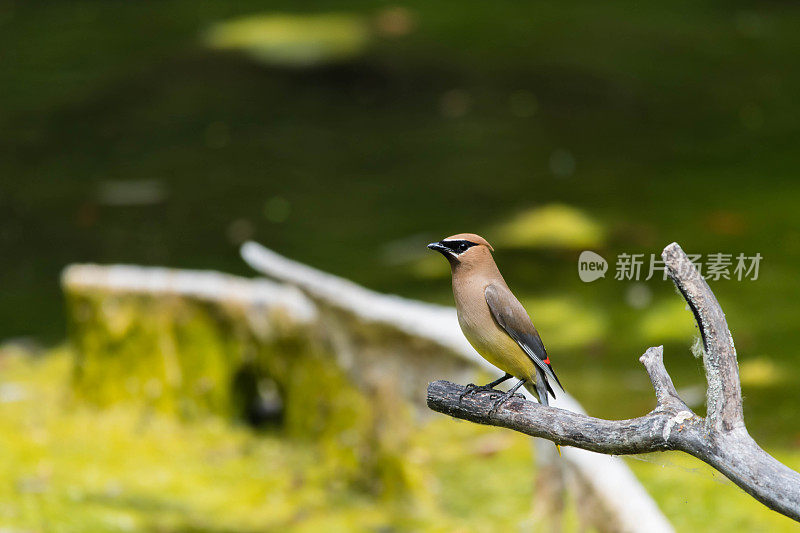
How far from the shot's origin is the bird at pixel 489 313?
969mm

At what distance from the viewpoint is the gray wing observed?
3.30 feet

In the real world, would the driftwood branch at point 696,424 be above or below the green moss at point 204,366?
above

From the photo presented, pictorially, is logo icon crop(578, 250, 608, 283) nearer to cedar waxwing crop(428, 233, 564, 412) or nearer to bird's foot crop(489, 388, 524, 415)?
cedar waxwing crop(428, 233, 564, 412)

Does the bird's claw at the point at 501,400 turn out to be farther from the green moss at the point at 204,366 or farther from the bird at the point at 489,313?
the green moss at the point at 204,366

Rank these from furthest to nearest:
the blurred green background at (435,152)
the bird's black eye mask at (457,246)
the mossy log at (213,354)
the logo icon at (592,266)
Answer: the blurred green background at (435,152) < the mossy log at (213,354) < the bird's black eye mask at (457,246) < the logo icon at (592,266)

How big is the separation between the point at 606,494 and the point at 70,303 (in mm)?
2255

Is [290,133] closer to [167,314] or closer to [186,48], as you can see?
[186,48]

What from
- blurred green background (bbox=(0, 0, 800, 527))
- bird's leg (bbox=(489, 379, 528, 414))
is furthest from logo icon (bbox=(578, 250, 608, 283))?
blurred green background (bbox=(0, 0, 800, 527))

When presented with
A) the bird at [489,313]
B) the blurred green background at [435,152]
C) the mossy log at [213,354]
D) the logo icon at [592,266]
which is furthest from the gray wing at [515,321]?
the blurred green background at [435,152]

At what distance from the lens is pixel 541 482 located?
2.57 m

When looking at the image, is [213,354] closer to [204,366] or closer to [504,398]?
[204,366]

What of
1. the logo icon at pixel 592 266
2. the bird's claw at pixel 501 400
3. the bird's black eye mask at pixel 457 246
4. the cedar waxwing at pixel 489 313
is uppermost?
the logo icon at pixel 592 266

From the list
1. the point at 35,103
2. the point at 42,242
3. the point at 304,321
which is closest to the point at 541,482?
the point at 304,321

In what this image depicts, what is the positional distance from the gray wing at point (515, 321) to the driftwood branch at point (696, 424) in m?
0.06
